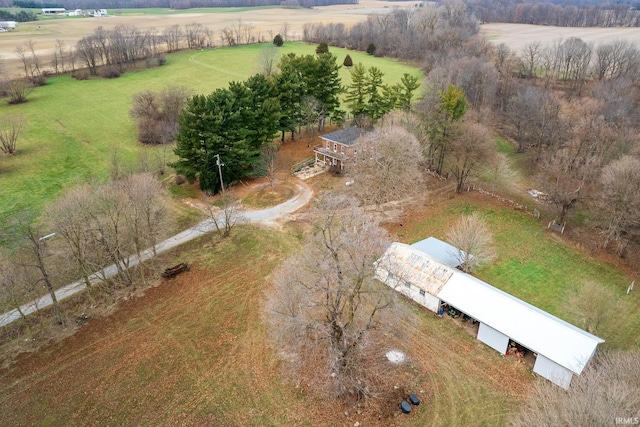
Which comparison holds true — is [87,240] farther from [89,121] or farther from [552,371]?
[89,121]

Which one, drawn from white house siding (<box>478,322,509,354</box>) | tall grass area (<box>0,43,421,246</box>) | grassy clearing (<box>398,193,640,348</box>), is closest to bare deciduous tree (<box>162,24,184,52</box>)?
tall grass area (<box>0,43,421,246</box>)

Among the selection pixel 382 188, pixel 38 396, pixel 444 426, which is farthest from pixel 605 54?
pixel 38 396

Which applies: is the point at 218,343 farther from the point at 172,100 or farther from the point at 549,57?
the point at 549,57

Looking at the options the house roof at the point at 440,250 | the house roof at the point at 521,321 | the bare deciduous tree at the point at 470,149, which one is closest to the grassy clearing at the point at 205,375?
the house roof at the point at 521,321

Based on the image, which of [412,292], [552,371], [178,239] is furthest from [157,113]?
[552,371]

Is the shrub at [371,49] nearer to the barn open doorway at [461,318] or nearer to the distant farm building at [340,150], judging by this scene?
the distant farm building at [340,150]

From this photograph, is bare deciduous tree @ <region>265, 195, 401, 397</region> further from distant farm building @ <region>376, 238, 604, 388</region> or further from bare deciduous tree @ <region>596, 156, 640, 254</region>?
bare deciduous tree @ <region>596, 156, 640, 254</region>
